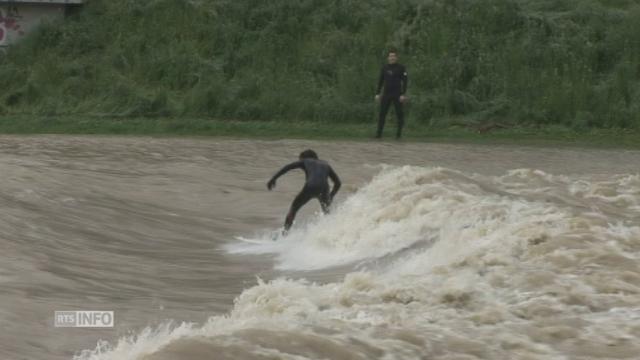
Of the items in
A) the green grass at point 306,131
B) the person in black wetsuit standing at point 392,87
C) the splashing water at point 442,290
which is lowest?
the green grass at point 306,131

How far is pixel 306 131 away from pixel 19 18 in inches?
480

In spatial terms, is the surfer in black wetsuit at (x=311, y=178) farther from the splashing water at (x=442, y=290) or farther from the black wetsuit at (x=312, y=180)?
the splashing water at (x=442, y=290)

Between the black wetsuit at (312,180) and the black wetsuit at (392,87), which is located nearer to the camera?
the black wetsuit at (312,180)

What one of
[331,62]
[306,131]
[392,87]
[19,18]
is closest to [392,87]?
[392,87]

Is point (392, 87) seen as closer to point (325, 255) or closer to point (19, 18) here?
point (325, 255)

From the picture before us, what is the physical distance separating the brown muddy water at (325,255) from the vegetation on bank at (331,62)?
5.49 meters

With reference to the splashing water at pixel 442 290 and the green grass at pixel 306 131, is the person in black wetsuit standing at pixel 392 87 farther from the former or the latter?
the splashing water at pixel 442 290

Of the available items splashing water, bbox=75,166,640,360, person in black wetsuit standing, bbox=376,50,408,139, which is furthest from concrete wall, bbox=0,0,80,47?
splashing water, bbox=75,166,640,360

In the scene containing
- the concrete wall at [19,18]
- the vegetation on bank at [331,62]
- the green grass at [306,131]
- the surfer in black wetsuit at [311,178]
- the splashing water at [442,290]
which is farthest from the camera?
the concrete wall at [19,18]

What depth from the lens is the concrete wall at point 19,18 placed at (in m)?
36.0

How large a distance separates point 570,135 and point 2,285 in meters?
18.8

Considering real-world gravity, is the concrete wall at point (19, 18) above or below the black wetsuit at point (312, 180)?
above

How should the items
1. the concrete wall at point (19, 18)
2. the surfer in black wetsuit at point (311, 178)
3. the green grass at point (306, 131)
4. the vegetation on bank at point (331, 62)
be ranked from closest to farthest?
the surfer in black wetsuit at point (311, 178) < the green grass at point (306, 131) < the vegetation on bank at point (331, 62) < the concrete wall at point (19, 18)

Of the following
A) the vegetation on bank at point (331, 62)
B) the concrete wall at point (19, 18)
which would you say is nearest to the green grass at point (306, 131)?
the vegetation on bank at point (331, 62)
